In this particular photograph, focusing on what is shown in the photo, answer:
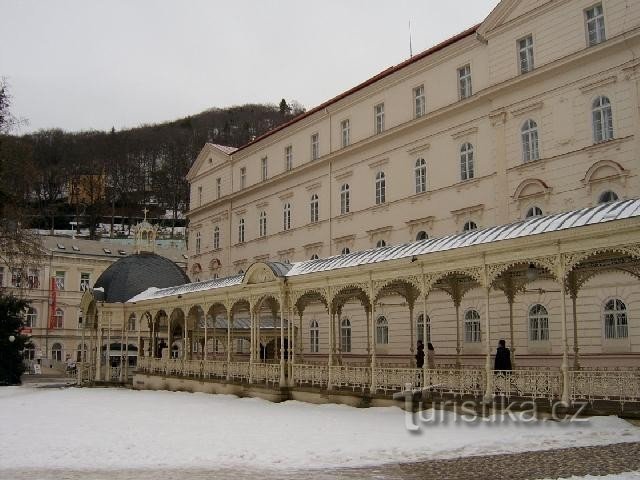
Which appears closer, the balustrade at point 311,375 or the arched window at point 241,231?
the balustrade at point 311,375

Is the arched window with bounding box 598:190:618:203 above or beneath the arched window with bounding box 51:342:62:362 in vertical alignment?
above

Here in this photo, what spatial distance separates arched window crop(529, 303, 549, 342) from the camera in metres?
23.6

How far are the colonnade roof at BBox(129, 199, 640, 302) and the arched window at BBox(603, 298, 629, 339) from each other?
734 cm

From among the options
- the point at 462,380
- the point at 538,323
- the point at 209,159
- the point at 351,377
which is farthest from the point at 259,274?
the point at 209,159

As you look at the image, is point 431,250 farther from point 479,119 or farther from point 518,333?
point 479,119

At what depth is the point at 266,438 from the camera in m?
12.9

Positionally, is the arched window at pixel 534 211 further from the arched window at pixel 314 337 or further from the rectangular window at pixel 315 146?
the rectangular window at pixel 315 146

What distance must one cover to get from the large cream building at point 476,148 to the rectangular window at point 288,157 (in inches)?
3.5

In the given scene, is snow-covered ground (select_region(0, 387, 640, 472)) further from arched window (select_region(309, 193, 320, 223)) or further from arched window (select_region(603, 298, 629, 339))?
arched window (select_region(309, 193, 320, 223))

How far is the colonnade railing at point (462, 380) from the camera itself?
44.1 feet

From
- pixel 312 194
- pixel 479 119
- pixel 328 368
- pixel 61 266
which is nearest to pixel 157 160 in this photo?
pixel 61 266

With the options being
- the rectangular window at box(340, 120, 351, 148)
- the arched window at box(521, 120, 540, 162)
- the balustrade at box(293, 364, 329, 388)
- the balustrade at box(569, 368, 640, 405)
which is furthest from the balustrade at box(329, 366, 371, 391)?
the rectangular window at box(340, 120, 351, 148)

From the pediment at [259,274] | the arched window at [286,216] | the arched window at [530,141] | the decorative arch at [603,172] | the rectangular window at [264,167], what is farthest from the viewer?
the rectangular window at [264,167]

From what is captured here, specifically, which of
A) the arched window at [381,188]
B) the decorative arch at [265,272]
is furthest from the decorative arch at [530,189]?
the decorative arch at [265,272]
